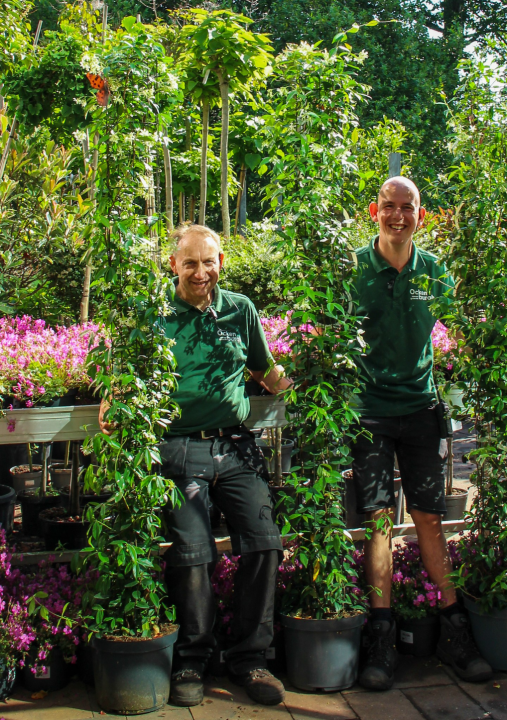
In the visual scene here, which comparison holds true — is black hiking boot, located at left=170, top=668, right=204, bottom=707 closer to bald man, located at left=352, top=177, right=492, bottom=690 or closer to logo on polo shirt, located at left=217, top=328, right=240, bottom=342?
bald man, located at left=352, top=177, right=492, bottom=690

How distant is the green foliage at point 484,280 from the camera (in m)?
2.70

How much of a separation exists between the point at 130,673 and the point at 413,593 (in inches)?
48.3

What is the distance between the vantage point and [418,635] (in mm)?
2957

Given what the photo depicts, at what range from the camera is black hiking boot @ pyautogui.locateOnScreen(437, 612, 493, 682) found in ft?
8.93

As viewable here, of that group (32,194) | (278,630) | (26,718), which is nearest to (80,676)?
(26,718)

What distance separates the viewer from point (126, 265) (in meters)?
2.45

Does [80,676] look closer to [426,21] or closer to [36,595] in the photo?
[36,595]

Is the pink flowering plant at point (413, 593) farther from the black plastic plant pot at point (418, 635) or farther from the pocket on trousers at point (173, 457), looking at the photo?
the pocket on trousers at point (173, 457)

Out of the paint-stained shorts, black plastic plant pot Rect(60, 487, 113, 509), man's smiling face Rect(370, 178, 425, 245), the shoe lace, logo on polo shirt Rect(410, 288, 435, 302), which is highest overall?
man's smiling face Rect(370, 178, 425, 245)

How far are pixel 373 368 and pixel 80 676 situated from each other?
1.70 meters

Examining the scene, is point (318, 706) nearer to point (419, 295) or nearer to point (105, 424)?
point (105, 424)

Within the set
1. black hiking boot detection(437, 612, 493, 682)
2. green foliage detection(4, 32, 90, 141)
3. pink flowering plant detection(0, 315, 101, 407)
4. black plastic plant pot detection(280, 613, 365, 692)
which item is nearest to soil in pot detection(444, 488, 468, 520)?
black hiking boot detection(437, 612, 493, 682)

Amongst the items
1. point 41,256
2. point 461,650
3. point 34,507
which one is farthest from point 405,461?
point 41,256

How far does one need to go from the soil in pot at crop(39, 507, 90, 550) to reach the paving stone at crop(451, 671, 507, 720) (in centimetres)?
175
